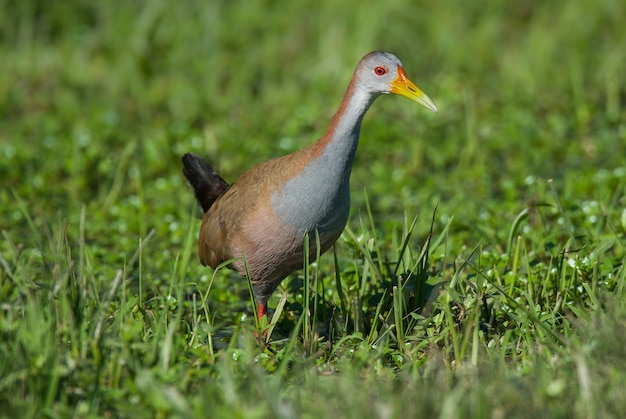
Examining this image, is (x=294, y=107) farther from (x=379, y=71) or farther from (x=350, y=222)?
(x=379, y=71)

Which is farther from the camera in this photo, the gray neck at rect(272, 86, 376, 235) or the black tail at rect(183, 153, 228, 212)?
the black tail at rect(183, 153, 228, 212)

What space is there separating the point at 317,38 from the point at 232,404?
20.4ft

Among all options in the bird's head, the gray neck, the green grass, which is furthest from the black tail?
the bird's head

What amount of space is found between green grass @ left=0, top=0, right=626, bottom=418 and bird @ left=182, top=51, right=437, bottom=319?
0.23 metres

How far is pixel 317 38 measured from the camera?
28.6 ft

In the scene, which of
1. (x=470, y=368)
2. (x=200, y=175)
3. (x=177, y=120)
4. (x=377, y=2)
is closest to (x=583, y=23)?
(x=377, y=2)

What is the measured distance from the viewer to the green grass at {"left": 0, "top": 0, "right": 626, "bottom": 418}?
315 cm

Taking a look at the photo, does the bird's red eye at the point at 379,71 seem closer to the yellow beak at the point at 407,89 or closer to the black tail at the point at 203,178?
the yellow beak at the point at 407,89

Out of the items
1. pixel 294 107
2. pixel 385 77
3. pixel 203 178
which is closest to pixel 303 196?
pixel 385 77

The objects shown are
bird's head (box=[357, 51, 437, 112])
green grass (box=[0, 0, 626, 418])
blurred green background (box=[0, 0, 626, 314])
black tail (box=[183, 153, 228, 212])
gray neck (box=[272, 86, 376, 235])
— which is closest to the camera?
green grass (box=[0, 0, 626, 418])

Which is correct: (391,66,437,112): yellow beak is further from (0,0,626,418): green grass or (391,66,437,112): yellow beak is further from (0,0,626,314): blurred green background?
(0,0,626,314): blurred green background

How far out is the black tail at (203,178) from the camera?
476cm

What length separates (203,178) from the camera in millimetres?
4777

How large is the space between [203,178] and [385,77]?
3.99 ft
